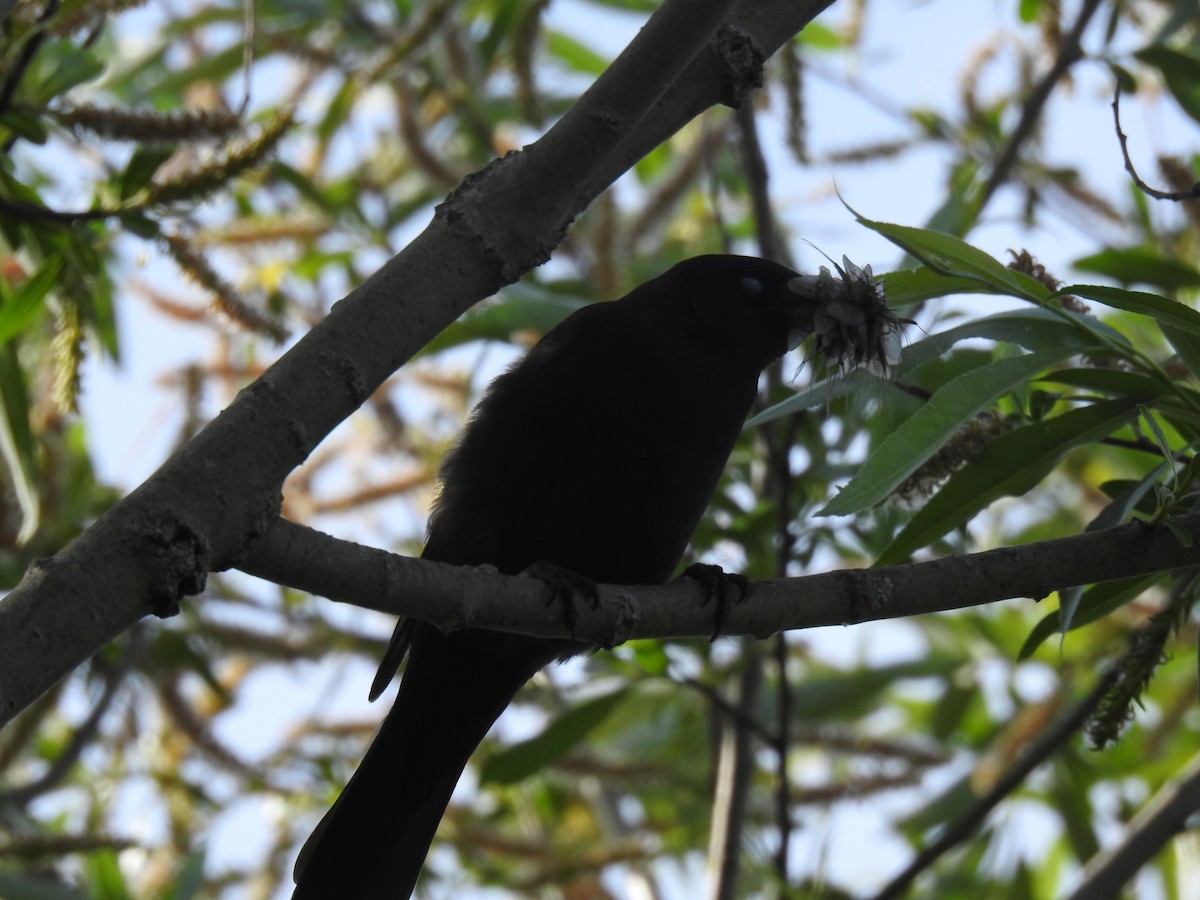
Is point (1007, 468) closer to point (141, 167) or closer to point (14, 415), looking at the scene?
point (141, 167)

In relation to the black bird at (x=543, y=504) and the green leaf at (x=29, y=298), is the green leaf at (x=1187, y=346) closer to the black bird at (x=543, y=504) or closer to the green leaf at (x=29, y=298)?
the black bird at (x=543, y=504)

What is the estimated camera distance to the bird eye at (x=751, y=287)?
3604 millimetres

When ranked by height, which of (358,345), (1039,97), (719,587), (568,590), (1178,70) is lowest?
(358,345)

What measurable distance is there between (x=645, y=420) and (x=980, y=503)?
89 centimetres

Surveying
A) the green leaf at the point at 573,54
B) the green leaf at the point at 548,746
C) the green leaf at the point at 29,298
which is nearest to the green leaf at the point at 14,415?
the green leaf at the point at 29,298

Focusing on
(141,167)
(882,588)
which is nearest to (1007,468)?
(882,588)

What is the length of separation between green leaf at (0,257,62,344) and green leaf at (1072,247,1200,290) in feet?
7.95

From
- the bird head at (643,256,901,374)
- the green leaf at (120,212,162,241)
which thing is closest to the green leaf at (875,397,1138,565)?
the bird head at (643,256,901,374)

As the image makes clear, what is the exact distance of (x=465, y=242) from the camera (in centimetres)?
188

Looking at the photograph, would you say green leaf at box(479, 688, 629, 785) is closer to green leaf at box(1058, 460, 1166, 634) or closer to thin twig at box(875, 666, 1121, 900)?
thin twig at box(875, 666, 1121, 900)

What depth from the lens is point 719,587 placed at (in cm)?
250

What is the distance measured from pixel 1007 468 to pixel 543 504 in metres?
1.04

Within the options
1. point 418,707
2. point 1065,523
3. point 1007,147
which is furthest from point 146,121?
point 1065,523

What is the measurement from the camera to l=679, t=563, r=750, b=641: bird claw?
7.34 feet
